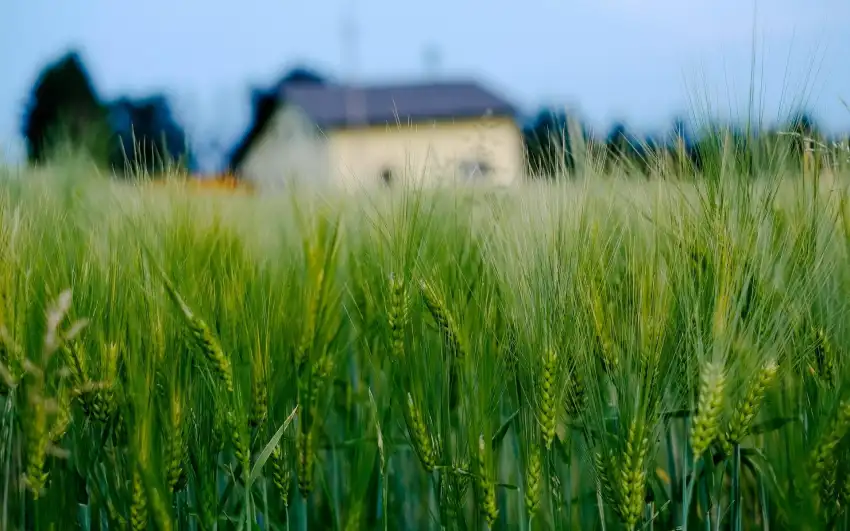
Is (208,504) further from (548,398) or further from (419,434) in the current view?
(548,398)

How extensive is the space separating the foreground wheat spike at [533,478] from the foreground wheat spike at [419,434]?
4.2 inches

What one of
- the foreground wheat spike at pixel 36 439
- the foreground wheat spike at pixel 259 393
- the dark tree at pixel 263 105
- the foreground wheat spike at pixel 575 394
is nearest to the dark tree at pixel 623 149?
the foreground wheat spike at pixel 575 394

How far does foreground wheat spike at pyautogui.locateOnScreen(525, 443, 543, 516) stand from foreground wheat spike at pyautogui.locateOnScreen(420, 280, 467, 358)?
5.2 inches

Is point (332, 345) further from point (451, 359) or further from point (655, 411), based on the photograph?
point (655, 411)

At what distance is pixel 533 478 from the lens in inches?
33.7

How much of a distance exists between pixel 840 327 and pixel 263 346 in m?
0.63

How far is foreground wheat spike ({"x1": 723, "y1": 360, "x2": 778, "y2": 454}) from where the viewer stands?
84cm

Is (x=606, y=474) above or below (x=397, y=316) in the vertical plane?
below

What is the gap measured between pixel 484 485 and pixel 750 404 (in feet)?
0.92

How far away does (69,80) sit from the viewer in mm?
23766

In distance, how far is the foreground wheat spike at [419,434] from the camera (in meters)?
0.90

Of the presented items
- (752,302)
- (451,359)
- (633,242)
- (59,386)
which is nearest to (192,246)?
(59,386)

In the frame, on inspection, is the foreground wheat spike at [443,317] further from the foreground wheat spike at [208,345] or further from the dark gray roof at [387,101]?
the dark gray roof at [387,101]

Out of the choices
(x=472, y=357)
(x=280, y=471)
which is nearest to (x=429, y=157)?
(x=472, y=357)
